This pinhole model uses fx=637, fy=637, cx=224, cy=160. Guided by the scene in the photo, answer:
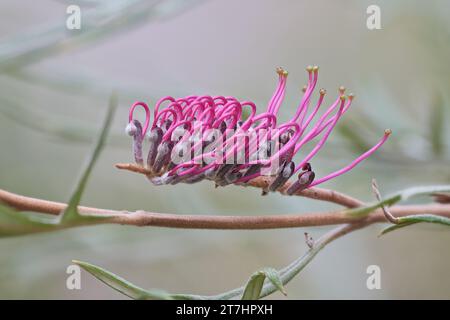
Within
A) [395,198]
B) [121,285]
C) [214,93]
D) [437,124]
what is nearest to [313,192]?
[395,198]


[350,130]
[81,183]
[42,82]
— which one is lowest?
[81,183]

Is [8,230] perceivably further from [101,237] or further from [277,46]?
[277,46]

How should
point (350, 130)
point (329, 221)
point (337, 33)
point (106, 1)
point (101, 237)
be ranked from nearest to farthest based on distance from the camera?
point (329, 221) → point (106, 1) → point (350, 130) → point (101, 237) → point (337, 33)

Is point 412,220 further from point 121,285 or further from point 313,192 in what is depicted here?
point 121,285

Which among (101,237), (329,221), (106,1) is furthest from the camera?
(101,237)

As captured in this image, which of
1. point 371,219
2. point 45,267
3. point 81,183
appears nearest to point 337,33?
point 45,267

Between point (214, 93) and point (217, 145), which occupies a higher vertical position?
point (214, 93)
